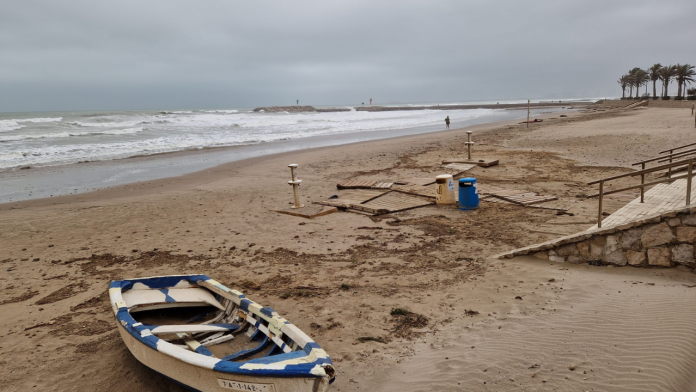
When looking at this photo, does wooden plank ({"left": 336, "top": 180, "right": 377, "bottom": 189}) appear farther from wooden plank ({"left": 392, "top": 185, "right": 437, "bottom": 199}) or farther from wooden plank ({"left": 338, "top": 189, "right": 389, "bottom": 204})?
wooden plank ({"left": 392, "top": 185, "right": 437, "bottom": 199})

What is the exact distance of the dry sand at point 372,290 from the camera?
3.75 meters

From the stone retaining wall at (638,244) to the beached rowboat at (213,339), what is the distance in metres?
4.21

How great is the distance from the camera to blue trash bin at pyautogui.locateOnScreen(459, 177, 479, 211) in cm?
929

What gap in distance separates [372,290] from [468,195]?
4573mm

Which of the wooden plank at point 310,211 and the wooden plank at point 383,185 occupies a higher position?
the wooden plank at point 383,185

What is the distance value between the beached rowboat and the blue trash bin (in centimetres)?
613

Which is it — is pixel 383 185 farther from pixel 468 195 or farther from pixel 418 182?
pixel 468 195

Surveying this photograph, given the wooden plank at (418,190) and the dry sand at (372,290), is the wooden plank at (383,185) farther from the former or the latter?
the dry sand at (372,290)

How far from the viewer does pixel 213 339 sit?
4.29 m

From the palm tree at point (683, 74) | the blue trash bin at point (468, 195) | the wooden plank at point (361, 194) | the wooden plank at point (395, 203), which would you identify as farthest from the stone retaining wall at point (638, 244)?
the palm tree at point (683, 74)

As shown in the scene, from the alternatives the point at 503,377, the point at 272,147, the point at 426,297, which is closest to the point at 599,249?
the point at 426,297

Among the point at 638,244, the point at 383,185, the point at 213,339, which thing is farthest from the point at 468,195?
the point at 213,339

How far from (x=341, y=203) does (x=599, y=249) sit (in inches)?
223

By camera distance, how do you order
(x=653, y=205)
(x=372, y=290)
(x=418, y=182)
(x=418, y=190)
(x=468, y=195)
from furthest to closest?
(x=418, y=182) → (x=418, y=190) → (x=468, y=195) → (x=653, y=205) → (x=372, y=290)
